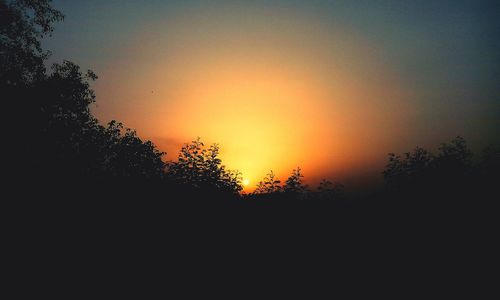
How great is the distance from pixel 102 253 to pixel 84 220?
2.34 m

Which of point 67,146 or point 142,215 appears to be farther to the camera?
point 67,146

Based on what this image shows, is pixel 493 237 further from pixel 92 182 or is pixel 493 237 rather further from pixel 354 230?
pixel 92 182

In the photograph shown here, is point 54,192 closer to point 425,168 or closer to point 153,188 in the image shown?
point 153,188

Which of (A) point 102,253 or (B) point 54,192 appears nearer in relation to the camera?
(A) point 102,253

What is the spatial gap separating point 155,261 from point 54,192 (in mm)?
6872

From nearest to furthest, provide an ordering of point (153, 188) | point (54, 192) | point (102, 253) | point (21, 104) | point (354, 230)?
point (102, 253), point (54, 192), point (354, 230), point (153, 188), point (21, 104)

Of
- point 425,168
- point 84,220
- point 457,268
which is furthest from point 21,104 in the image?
point 425,168

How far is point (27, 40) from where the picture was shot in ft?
64.3

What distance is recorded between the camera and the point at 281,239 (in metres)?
15.6

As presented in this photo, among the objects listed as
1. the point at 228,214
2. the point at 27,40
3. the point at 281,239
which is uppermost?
the point at 27,40

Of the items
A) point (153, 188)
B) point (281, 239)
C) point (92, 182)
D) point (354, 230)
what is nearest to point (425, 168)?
point (354, 230)

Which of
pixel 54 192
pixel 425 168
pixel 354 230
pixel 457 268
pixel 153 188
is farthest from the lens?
pixel 425 168

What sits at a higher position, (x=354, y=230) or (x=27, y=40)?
(x=27, y=40)

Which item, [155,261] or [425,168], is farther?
[425,168]
